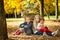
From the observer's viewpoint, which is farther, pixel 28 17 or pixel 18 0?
pixel 18 0

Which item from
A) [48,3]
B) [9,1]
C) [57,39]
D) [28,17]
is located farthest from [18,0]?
[57,39]

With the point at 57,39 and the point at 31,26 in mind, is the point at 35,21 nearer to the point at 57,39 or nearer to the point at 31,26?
the point at 31,26

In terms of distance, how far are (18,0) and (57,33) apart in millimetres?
13048

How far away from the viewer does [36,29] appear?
26.7 feet

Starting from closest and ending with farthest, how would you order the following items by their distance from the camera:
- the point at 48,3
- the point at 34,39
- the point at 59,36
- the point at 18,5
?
the point at 34,39 < the point at 59,36 < the point at 48,3 < the point at 18,5

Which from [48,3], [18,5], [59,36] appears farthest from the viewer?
[18,5]

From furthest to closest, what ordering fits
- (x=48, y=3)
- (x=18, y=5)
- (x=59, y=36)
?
(x=18, y=5) < (x=48, y=3) < (x=59, y=36)

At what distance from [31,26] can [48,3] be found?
1231cm

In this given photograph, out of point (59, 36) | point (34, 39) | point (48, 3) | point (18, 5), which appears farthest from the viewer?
point (18, 5)

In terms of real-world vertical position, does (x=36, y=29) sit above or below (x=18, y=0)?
below

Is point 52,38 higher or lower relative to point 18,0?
lower

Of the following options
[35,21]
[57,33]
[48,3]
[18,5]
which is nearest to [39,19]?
[35,21]

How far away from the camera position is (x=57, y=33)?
26.3ft

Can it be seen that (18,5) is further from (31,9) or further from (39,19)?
(39,19)
